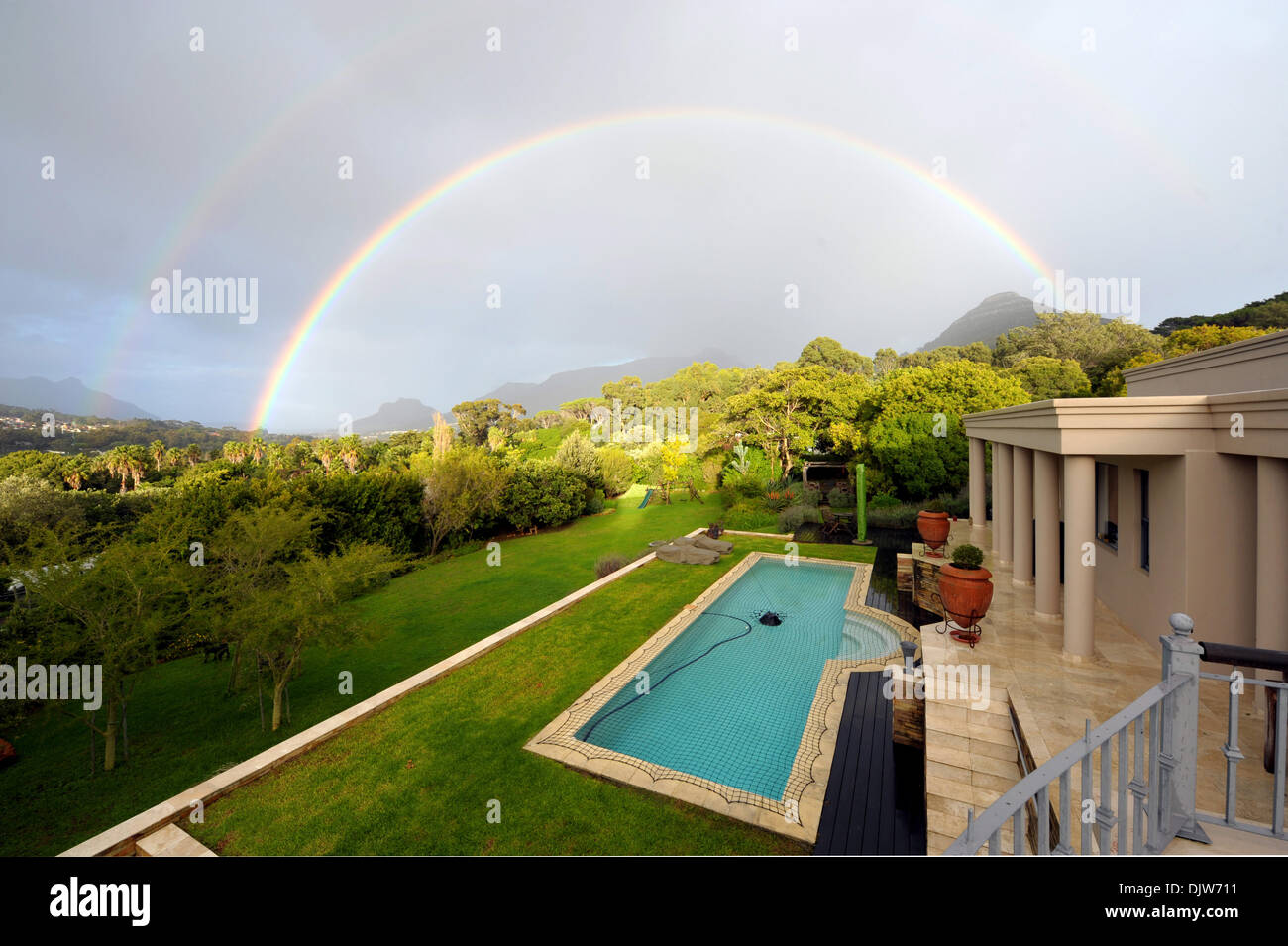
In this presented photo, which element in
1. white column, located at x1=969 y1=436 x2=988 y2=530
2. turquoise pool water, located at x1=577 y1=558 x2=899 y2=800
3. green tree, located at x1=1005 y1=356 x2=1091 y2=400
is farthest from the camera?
green tree, located at x1=1005 y1=356 x2=1091 y2=400

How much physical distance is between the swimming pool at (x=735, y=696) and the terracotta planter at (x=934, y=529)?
1853mm

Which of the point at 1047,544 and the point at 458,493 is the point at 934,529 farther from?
the point at 458,493

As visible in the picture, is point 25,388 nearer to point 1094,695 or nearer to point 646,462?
point 646,462

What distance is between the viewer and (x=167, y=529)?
31.6ft

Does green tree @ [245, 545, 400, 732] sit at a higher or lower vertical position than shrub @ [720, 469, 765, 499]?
lower

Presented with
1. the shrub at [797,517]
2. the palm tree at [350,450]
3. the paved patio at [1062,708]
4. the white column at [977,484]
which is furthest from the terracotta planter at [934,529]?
the palm tree at [350,450]

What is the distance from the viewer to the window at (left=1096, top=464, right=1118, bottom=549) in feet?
25.8

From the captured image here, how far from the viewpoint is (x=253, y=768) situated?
5.54m

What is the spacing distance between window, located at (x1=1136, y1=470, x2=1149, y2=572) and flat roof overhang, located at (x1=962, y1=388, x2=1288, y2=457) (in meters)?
1.77

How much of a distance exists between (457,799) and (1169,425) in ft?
27.6

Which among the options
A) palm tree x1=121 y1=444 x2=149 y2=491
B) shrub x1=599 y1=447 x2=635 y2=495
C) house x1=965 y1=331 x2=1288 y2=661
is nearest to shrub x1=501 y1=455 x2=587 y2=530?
shrub x1=599 y1=447 x2=635 y2=495

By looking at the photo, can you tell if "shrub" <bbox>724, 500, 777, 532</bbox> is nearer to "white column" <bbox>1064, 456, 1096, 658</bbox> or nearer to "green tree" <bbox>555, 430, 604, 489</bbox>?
"green tree" <bbox>555, 430, 604, 489</bbox>

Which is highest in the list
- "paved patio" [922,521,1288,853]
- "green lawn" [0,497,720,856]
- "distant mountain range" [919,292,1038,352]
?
"distant mountain range" [919,292,1038,352]

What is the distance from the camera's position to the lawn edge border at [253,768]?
4578 mm
